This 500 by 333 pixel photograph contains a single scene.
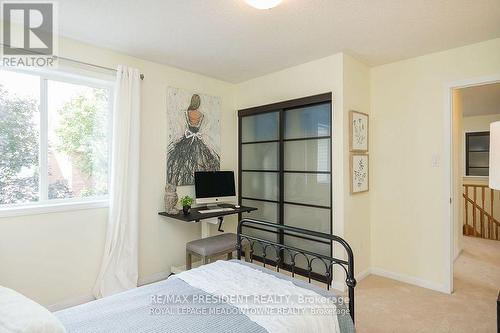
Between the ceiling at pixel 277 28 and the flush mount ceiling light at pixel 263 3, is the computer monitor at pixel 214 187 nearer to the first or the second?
the ceiling at pixel 277 28

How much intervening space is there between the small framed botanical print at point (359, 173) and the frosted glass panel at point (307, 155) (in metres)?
0.28

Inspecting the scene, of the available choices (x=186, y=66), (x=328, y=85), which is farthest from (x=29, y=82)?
(x=328, y=85)

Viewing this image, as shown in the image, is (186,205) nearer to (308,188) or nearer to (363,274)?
(308,188)

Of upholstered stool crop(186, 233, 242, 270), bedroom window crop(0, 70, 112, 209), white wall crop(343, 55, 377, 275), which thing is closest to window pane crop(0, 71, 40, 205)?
bedroom window crop(0, 70, 112, 209)

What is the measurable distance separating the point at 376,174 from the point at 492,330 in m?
1.73

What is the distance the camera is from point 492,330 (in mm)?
2246

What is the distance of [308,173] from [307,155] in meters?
0.21

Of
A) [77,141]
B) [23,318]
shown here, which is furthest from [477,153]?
[23,318]

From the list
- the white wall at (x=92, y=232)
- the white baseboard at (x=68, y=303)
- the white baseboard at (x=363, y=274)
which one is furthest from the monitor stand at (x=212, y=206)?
the white baseboard at (x=363, y=274)

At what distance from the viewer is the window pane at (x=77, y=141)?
2658 mm

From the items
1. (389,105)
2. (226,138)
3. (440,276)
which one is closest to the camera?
(440,276)

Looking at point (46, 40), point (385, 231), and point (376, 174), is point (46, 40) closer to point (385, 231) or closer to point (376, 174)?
point (376, 174)

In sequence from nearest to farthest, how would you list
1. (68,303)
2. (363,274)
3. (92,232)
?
(68,303), (92,232), (363,274)

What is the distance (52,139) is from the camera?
264cm
